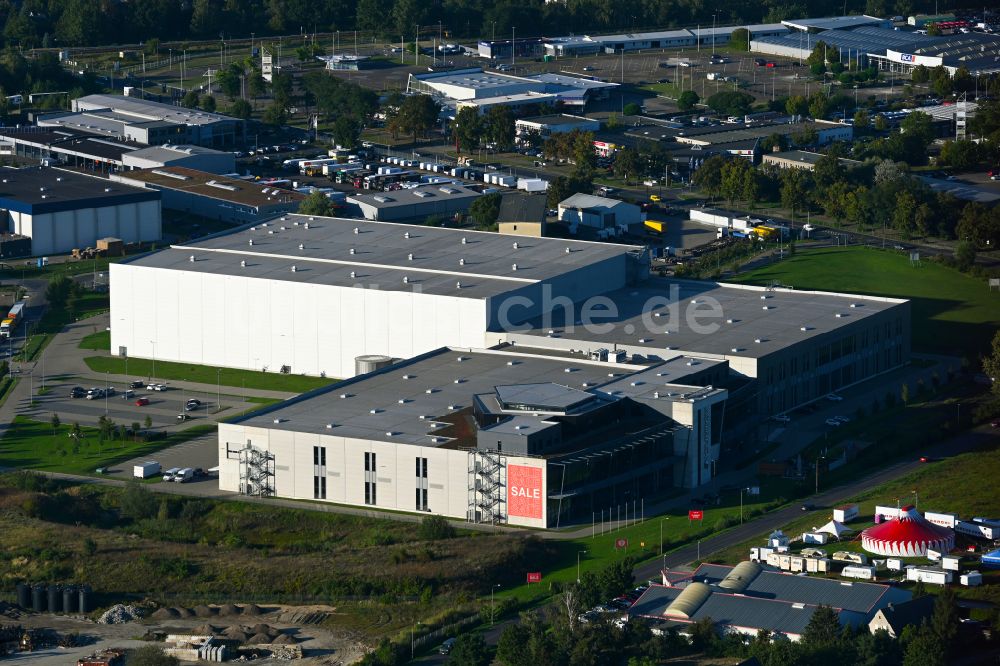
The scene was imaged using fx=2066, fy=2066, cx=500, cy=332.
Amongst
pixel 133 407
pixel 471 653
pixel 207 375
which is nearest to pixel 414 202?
pixel 207 375

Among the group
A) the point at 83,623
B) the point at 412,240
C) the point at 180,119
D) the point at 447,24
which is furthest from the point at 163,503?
the point at 447,24

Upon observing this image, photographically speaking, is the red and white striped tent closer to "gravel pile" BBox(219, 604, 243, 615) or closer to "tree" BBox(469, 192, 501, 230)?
"gravel pile" BBox(219, 604, 243, 615)

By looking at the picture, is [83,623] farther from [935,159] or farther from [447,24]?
[447,24]

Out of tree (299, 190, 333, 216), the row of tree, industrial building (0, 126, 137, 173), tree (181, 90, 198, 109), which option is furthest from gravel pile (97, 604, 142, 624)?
the row of tree

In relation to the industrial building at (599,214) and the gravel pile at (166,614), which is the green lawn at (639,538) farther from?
the industrial building at (599,214)

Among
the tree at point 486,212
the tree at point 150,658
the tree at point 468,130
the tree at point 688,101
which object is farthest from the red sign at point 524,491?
the tree at point 688,101
